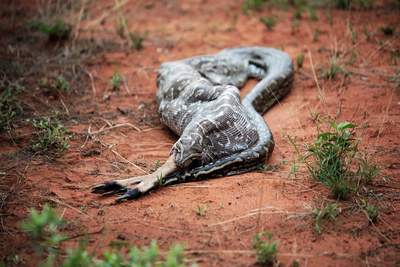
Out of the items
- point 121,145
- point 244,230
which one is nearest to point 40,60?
point 121,145

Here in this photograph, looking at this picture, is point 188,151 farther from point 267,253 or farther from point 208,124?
point 267,253

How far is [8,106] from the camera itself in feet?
18.7

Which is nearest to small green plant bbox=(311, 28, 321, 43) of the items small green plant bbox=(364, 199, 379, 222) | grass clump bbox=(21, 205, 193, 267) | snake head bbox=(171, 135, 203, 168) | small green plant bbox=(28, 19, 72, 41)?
snake head bbox=(171, 135, 203, 168)

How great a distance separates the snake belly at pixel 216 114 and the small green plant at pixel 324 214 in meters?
1.21

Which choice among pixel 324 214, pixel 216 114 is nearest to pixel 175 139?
pixel 216 114

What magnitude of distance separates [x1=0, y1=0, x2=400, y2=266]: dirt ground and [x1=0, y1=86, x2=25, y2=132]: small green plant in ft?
0.40

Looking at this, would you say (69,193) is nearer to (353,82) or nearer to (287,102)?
(287,102)

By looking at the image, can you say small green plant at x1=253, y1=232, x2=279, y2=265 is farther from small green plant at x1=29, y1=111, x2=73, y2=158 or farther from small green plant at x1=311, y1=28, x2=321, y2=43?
small green plant at x1=311, y1=28, x2=321, y2=43

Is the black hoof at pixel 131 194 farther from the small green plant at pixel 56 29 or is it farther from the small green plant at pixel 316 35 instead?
the small green plant at pixel 316 35

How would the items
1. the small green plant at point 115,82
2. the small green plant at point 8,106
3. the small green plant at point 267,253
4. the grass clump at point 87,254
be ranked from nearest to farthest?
1. the grass clump at point 87,254
2. the small green plant at point 267,253
3. the small green plant at point 8,106
4. the small green plant at point 115,82

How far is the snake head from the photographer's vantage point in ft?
13.7

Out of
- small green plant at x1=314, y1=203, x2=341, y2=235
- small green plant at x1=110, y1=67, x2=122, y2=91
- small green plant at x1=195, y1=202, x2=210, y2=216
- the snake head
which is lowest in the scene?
small green plant at x1=110, y1=67, x2=122, y2=91

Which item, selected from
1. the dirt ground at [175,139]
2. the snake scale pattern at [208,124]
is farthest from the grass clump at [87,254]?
the snake scale pattern at [208,124]

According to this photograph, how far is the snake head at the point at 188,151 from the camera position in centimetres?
419
